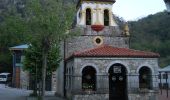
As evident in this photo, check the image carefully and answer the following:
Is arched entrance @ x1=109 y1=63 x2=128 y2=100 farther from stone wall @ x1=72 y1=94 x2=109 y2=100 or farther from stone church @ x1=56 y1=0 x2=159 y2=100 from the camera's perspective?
stone wall @ x1=72 y1=94 x2=109 y2=100

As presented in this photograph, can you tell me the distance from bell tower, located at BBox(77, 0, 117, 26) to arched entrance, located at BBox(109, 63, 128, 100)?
17.1 ft

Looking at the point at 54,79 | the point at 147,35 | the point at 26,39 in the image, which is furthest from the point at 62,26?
the point at 147,35

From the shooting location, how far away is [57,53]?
2850cm

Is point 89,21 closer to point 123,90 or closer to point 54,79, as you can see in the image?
point 123,90

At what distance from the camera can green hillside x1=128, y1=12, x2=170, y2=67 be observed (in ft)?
246

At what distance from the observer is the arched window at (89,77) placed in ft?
81.3

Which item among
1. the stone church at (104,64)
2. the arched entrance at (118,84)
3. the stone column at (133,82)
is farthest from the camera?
the arched entrance at (118,84)

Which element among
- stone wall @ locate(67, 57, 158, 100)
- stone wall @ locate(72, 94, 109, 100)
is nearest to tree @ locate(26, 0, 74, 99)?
stone wall @ locate(67, 57, 158, 100)

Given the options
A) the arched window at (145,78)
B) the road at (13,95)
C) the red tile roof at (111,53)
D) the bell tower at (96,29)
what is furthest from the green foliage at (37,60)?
the arched window at (145,78)

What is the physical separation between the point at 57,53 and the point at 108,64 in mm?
6281

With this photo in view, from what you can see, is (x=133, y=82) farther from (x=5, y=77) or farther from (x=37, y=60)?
(x=5, y=77)

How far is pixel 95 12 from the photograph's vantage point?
28.7 meters

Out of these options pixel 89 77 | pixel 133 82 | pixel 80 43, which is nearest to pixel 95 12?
pixel 80 43

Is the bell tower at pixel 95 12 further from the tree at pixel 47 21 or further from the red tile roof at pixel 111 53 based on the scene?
the tree at pixel 47 21
